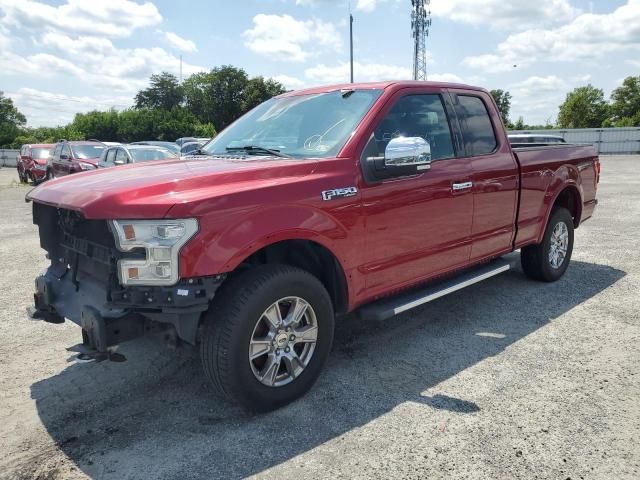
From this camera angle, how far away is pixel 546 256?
5.91 meters

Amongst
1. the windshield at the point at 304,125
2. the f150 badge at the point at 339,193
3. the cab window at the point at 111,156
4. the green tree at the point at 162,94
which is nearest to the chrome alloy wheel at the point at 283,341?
the f150 badge at the point at 339,193

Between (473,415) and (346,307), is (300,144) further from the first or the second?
→ (473,415)

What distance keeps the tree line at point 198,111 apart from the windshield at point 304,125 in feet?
155

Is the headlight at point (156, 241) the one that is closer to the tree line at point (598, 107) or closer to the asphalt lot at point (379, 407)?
the asphalt lot at point (379, 407)

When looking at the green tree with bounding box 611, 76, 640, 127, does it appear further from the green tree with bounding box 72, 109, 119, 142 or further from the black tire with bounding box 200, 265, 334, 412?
the black tire with bounding box 200, 265, 334, 412

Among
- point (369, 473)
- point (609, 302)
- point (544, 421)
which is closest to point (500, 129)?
point (609, 302)

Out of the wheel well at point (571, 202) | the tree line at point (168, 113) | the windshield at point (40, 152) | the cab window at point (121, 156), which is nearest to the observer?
the wheel well at point (571, 202)

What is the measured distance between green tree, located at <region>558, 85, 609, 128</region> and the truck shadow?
65723mm

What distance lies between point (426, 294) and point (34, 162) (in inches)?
837

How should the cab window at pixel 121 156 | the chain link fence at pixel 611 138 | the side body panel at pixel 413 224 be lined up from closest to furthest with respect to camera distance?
the side body panel at pixel 413 224, the cab window at pixel 121 156, the chain link fence at pixel 611 138

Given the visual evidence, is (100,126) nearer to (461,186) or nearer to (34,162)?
(34,162)

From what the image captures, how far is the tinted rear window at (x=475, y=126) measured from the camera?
4.71 m

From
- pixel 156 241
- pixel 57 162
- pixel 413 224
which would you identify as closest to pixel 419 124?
pixel 413 224

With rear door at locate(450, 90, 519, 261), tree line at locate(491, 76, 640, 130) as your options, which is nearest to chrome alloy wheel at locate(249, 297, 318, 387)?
rear door at locate(450, 90, 519, 261)
